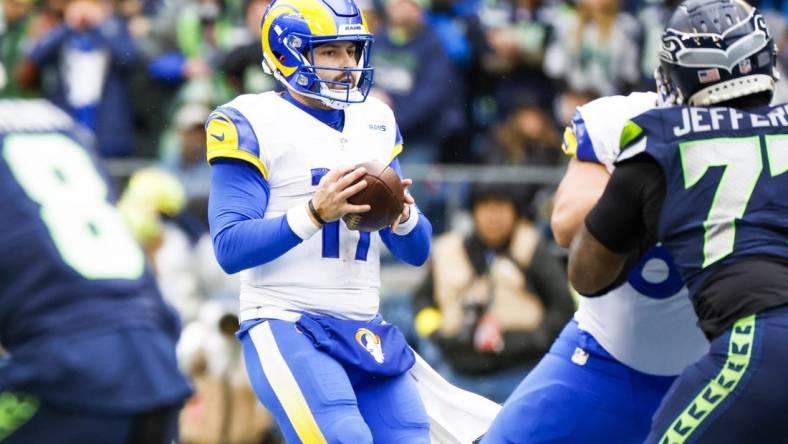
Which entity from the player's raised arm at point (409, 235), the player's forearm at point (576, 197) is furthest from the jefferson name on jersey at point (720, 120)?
the player's raised arm at point (409, 235)

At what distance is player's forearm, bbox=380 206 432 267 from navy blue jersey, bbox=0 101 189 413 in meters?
0.99

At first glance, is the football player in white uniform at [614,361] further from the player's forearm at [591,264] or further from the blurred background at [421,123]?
the blurred background at [421,123]

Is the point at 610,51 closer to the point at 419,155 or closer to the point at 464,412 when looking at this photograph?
the point at 419,155

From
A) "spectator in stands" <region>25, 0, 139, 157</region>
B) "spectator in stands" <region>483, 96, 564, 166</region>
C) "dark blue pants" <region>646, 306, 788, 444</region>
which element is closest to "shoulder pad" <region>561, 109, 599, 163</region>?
"dark blue pants" <region>646, 306, 788, 444</region>

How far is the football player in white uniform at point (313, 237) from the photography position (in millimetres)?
4938

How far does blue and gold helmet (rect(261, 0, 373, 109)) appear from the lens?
525 centimetres

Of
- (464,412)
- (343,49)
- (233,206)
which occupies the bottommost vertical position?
(464,412)

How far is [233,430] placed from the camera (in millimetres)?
9102

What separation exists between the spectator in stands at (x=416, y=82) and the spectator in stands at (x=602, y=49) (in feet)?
3.02

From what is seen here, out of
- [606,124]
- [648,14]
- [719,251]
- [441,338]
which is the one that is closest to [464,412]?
[606,124]

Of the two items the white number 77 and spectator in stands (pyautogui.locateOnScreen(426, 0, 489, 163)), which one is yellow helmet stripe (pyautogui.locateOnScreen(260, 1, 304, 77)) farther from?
spectator in stands (pyautogui.locateOnScreen(426, 0, 489, 163))

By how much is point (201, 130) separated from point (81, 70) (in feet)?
4.50

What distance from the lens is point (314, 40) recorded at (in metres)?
5.26

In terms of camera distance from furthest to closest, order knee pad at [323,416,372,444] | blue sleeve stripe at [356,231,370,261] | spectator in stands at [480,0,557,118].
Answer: spectator in stands at [480,0,557,118]
blue sleeve stripe at [356,231,370,261]
knee pad at [323,416,372,444]
